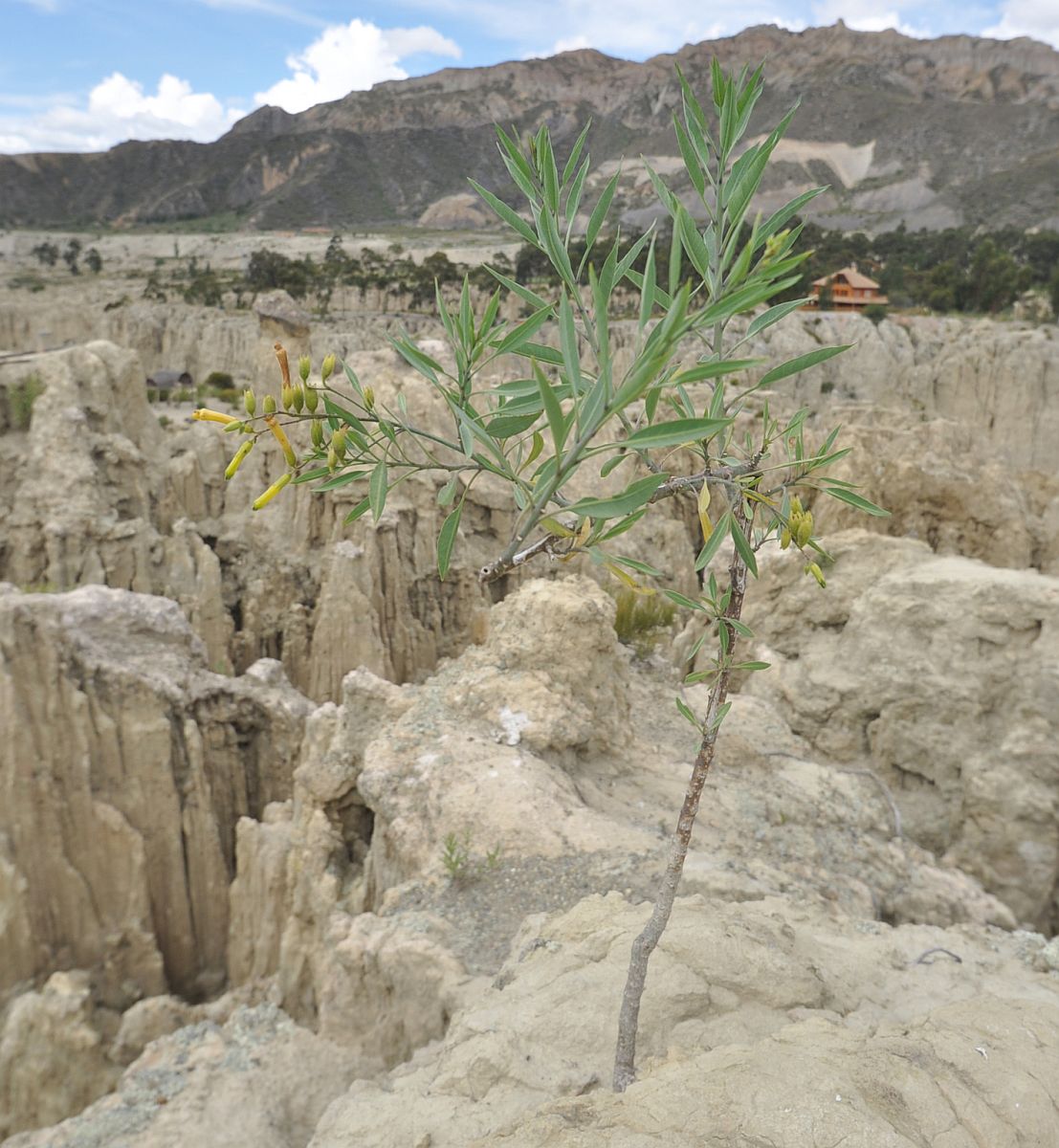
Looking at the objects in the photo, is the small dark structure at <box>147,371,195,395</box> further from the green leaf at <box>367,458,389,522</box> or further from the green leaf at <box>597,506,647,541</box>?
the green leaf at <box>597,506,647,541</box>

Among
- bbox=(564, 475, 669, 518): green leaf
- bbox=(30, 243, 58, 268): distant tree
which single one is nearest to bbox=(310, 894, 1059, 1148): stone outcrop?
bbox=(564, 475, 669, 518): green leaf

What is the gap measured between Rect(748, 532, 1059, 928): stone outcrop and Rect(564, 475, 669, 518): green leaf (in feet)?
20.8

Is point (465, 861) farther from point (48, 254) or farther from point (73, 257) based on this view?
point (48, 254)

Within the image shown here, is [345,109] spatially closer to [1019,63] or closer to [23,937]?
[1019,63]

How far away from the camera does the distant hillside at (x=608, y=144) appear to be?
9112cm

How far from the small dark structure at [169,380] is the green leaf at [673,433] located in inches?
1315

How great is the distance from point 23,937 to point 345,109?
570 ft

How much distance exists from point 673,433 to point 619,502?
13cm

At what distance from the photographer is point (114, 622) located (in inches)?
295

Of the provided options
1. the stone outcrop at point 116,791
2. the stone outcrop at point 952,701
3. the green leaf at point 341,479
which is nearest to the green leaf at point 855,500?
the green leaf at point 341,479

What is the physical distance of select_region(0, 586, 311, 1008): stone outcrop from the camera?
6.81 m

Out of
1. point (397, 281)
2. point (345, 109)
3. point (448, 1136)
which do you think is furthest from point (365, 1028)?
point (345, 109)

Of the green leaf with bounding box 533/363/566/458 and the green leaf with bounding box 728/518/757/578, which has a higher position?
the green leaf with bounding box 533/363/566/458

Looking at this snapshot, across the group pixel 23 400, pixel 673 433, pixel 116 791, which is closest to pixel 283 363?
pixel 673 433
